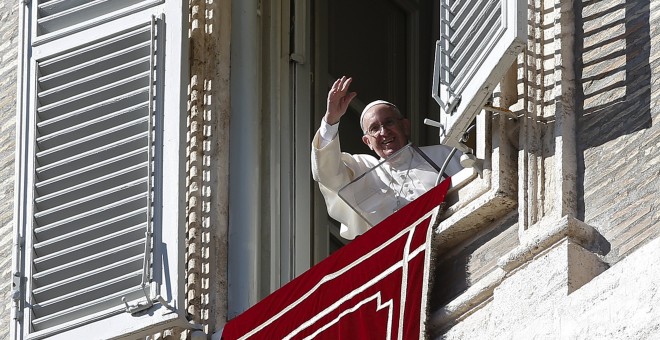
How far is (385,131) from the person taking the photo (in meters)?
10.1

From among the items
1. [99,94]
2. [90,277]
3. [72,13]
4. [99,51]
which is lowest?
[90,277]

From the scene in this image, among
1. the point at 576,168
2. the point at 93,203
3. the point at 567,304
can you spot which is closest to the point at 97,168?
the point at 93,203

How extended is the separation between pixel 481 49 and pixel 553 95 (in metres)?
0.28

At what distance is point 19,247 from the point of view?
1015 centimetres

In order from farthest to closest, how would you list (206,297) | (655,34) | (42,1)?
(42,1) < (206,297) < (655,34)

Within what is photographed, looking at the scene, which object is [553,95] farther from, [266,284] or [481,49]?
[266,284]

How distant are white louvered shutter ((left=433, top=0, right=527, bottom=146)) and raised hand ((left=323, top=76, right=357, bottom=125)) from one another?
0.63 metres

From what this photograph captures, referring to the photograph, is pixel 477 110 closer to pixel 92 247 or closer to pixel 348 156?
pixel 348 156

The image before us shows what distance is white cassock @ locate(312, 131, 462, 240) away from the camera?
9.58m

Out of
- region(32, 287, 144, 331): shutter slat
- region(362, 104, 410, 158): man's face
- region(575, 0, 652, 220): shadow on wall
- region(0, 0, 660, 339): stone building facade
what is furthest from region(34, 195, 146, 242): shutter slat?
region(575, 0, 652, 220): shadow on wall

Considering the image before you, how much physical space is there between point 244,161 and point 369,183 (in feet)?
2.25

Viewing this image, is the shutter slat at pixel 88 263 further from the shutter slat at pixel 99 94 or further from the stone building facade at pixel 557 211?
the shutter slat at pixel 99 94

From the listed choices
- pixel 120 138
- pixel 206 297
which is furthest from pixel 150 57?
pixel 206 297

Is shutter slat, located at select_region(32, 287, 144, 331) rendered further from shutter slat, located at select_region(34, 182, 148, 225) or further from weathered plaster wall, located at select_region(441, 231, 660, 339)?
weathered plaster wall, located at select_region(441, 231, 660, 339)
